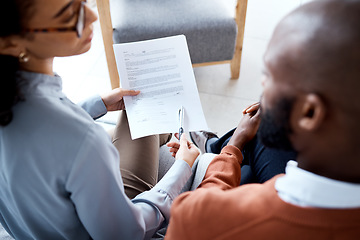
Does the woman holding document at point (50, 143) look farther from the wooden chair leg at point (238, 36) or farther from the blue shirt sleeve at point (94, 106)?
the wooden chair leg at point (238, 36)

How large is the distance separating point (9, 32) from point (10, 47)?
0.04 metres

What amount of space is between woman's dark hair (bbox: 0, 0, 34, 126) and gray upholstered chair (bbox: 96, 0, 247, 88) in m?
1.01

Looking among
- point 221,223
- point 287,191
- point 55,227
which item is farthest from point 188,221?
point 55,227

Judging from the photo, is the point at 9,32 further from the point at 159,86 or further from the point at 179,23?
the point at 179,23

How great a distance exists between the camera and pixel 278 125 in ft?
2.15

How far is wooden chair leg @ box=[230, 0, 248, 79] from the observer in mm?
1724

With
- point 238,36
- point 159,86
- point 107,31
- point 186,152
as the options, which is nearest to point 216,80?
point 238,36

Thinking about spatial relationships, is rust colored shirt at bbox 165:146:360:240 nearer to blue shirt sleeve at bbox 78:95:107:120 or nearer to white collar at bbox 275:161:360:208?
white collar at bbox 275:161:360:208

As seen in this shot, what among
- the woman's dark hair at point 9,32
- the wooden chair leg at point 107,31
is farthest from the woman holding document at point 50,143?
the wooden chair leg at point 107,31

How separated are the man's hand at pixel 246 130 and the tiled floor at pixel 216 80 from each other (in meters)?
0.71

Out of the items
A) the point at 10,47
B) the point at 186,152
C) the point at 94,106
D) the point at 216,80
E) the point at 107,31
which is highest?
the point at 10,47

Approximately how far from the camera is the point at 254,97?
2043 mm

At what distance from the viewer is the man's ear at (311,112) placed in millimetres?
552

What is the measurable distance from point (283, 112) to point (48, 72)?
0.53 m
